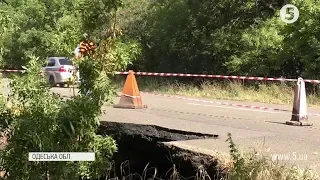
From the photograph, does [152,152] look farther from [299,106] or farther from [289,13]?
[289,13]

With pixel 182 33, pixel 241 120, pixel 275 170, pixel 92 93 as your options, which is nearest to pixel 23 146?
pixel 92 93

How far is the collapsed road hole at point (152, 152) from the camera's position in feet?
27.7

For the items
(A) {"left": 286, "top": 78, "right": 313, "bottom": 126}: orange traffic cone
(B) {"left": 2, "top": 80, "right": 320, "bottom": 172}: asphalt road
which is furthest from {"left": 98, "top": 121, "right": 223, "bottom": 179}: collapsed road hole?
(A) {"left": 286, "top": 78, "right": 313, "bottom": 126}: orange traffic cone

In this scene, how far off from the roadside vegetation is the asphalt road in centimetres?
64

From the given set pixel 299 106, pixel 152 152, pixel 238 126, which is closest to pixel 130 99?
pixel 238 126

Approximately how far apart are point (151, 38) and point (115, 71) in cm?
2528

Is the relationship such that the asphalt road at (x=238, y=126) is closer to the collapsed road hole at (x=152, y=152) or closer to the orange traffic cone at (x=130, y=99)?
the collapsed road hole at (x=152, y=152)

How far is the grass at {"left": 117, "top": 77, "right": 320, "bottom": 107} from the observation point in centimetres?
1846

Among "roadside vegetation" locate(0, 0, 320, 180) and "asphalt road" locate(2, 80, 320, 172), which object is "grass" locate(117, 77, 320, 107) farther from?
"asphalt road" locate(2, 80, 320, 172)

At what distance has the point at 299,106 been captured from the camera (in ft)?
38.0

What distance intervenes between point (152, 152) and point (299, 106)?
3.46 m

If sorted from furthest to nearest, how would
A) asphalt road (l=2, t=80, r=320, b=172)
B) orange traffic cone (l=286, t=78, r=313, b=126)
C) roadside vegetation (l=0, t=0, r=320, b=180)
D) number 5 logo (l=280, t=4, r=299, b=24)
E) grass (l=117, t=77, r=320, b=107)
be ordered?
number 5 logo (l=280, t=4, r=299, b=24) → grass (l=117, t=77, r=320, b=107) → orange traffic cone (l=286, t=78, r=313, b=126) → asphalt road (l=2, t=80, r=320, b=172) → roadside vegetation (l=0, t=0, r=320, b=180)

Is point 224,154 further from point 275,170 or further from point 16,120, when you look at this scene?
point 16,120

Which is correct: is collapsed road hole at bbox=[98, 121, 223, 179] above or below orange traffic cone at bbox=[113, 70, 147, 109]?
below
